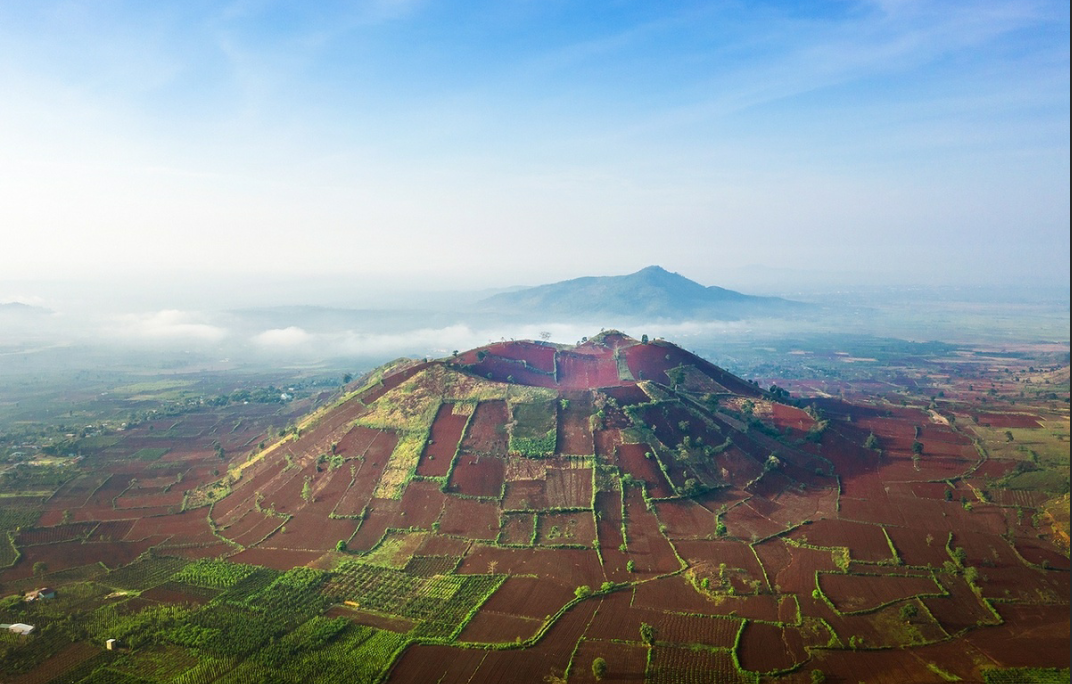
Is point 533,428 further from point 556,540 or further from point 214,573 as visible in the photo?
point 214,573

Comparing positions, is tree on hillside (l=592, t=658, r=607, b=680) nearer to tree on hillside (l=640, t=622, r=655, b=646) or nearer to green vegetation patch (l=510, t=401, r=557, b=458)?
tree on hillside (l=640, t=622, r=655, b=646)

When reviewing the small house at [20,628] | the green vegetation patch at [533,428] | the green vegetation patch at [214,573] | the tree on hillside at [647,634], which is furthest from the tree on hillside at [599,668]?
the small house at [20,628]

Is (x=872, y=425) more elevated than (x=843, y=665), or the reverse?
(x=872, y=425)

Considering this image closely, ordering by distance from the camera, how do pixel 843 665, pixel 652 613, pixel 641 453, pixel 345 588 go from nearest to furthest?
pixel 843 665 < pixel 652 613 < pixel 345 588 < pixel 641 453

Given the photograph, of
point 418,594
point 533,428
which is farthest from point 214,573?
point 533,428

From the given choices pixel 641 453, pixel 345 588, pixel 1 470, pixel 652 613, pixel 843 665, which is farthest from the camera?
pixel 1 470

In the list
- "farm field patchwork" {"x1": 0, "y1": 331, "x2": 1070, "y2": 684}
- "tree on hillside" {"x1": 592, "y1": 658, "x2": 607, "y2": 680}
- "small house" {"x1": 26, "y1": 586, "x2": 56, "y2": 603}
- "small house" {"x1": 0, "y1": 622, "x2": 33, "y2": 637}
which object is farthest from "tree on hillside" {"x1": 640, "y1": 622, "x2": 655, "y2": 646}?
"small house" {"x1": 26, "y1": 586, "x2": 56, "y2": 603}

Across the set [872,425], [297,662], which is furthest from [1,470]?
[872,425]

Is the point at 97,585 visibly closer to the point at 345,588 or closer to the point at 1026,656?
the point at 345,588
